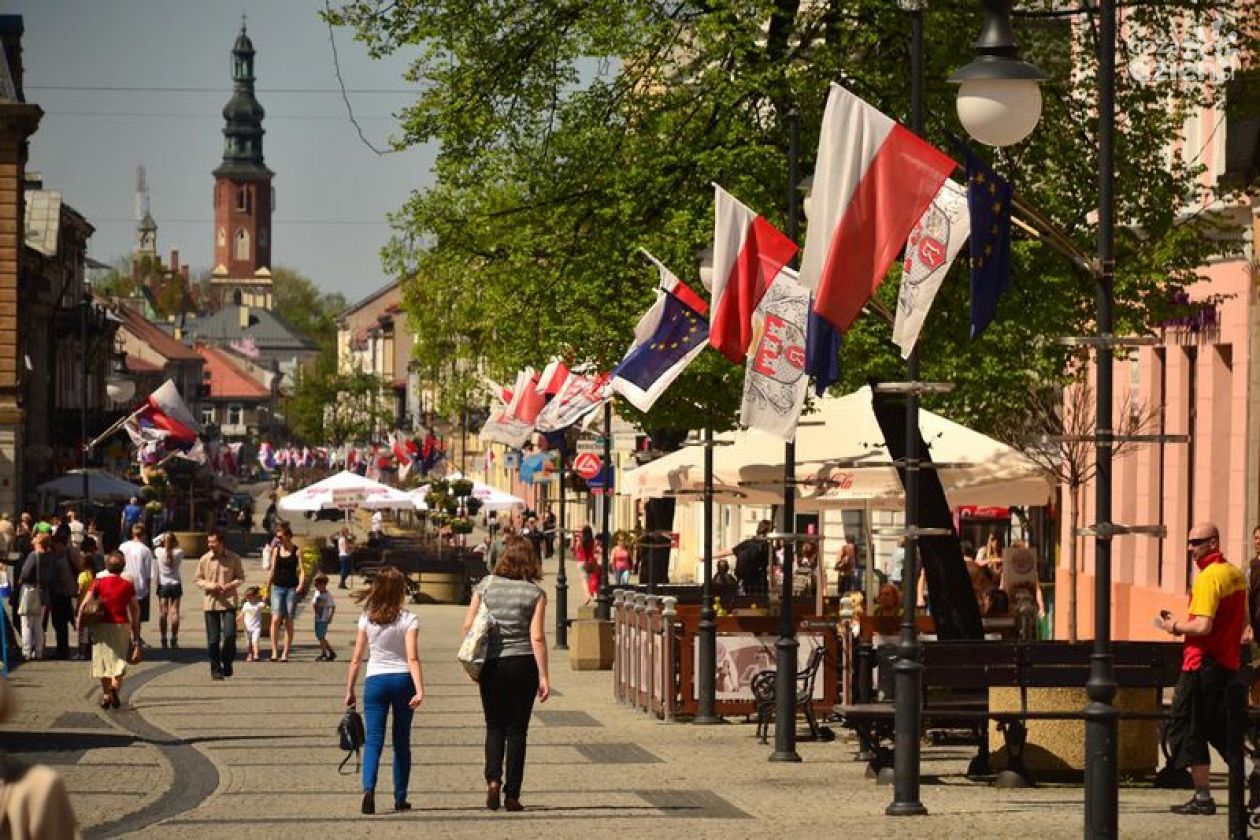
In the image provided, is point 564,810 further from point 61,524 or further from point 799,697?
point 61,524

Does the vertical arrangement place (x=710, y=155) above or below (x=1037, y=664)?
above

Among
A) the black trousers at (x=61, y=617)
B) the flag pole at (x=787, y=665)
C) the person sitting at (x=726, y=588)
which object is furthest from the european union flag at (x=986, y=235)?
the black trousers at (x=61, y=617)

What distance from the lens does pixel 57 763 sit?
20.6 metres

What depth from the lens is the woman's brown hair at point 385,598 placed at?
56.0 feet

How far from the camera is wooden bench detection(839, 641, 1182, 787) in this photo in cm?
1819

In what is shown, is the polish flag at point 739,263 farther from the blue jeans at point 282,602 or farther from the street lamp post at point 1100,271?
the blue jeans at point 282,602

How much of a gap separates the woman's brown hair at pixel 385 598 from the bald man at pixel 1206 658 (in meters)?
4.58

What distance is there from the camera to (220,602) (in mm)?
31219

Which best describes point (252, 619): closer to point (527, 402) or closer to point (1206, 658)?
point (527, 402)

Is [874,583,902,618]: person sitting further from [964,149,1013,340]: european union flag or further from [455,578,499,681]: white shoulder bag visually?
[964,149,1013,340]: european union flag

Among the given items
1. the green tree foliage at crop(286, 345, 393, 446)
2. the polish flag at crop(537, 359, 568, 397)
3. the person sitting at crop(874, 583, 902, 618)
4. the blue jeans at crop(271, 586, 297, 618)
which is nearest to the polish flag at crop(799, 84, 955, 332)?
the person sitting at crop(874, 583, 902, 618)

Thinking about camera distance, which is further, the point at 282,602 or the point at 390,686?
the point at 282,602

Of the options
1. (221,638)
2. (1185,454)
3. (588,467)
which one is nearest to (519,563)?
(221,638)

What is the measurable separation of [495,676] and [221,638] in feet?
51.0
